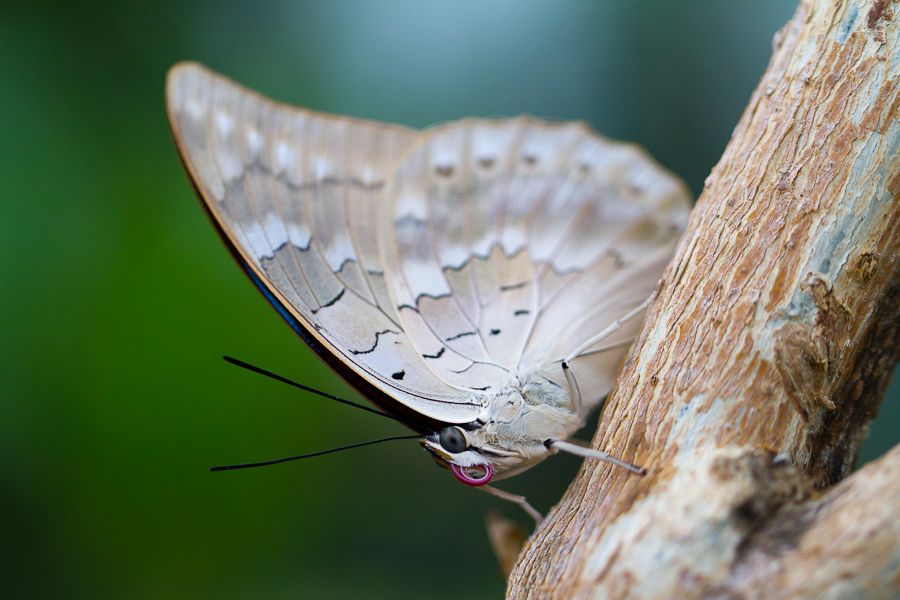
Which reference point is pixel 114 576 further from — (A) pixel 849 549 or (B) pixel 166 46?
(A) pixel 849 549

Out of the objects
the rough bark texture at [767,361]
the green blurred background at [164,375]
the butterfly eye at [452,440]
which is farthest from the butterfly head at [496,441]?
the green blurred background at [164,375]

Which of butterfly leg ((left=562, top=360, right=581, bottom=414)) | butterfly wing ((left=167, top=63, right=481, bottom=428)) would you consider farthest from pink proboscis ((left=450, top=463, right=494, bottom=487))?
butterfly leg ((left=562, top=360, right=581, bottom=414))

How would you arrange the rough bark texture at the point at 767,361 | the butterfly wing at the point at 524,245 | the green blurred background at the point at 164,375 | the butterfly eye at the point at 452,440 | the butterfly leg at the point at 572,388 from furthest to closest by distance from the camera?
the green blurred background at the point at 164,375 → the butterfly wing at the point at 524,245 → the butterfly leg at the point at 572,388 → the butterfly eye at the point at 452,440 → the rough bark texture at the point at 767,361

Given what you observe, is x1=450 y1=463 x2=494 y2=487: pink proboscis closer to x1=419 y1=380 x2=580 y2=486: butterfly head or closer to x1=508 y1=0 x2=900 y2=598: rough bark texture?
x1=419 y1=380 x2=580 y2=486: butterfly head

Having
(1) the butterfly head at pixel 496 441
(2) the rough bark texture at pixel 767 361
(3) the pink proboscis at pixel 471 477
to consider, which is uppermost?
(2) the rough bark texture at pixel 767 361

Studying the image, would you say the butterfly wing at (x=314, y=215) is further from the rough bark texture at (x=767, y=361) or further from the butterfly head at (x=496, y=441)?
the rough bark texture at (x=767, y=361)

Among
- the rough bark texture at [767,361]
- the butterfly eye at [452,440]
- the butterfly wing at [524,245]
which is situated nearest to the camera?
the rough bark texture at [767,361]

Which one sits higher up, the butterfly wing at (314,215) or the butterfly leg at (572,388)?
the butterfly wing at (314,215)
